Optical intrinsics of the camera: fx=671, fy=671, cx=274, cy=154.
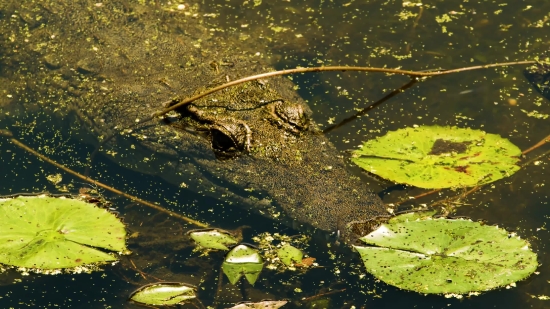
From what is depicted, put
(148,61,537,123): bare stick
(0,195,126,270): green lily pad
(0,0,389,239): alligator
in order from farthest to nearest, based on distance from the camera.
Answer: (148,61,537,123): bare stick
(0,0,389,239): alligator
(0,195,126,270): green lily pad

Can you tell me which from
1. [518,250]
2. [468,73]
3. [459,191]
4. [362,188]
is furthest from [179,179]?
[468,73]

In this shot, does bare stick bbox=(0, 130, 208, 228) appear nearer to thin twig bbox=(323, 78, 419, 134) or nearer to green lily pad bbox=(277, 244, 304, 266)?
green lily pad bbox=(277, 244, 304, 266)

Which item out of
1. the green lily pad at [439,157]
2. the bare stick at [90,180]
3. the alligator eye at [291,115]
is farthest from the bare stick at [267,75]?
the green lily pad at [439,157]

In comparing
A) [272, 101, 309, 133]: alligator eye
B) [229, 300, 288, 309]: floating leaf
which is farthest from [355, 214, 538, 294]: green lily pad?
[272, 101, 309, 133]: alligator eye

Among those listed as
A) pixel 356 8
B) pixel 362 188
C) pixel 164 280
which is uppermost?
pixel 356 8

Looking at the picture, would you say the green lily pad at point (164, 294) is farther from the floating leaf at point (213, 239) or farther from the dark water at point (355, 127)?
the floating leaf at point (213, 239)

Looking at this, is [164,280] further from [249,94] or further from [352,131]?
[352,131]

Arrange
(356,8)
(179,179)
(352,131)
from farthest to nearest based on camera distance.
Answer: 1. (356,8)
2. (352,131)
3. (179,179)

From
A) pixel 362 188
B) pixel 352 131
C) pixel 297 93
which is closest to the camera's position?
pixel 362 188
